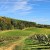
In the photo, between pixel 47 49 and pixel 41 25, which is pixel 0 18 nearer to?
pixel 41 25

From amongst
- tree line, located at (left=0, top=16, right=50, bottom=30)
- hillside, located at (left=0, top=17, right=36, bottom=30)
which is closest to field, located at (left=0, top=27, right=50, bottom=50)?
hillside, located at (left=0, top=17, right=36, bottom=30)

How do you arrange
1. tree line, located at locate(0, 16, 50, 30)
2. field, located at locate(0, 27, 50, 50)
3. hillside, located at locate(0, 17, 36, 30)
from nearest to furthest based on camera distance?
field, located at locate(0, 27, 50, 50)
hillside, located at locate(0, 17, 36, 30)
tree line, located at locate(0, 16, 50, 30)

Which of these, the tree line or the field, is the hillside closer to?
the tree line

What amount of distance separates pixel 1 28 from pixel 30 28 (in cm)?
1077

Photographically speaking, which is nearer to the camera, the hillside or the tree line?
the hillside

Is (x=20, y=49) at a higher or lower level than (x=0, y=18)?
lower

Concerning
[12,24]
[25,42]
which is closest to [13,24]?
[12,24]

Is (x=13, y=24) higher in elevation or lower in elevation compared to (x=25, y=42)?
higher

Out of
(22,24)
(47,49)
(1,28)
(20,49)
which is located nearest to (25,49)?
(20,49)

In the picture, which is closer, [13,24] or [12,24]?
[12,24]

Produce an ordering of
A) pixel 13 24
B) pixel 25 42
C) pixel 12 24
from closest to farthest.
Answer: pixel 25 42 < pixel 12 24 < pixel 13 24

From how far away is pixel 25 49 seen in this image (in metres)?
27.5

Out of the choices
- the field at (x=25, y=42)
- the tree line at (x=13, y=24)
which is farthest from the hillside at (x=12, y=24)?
the field at (x=25, y=42)

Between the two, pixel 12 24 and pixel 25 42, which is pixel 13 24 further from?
pixel 25 42
